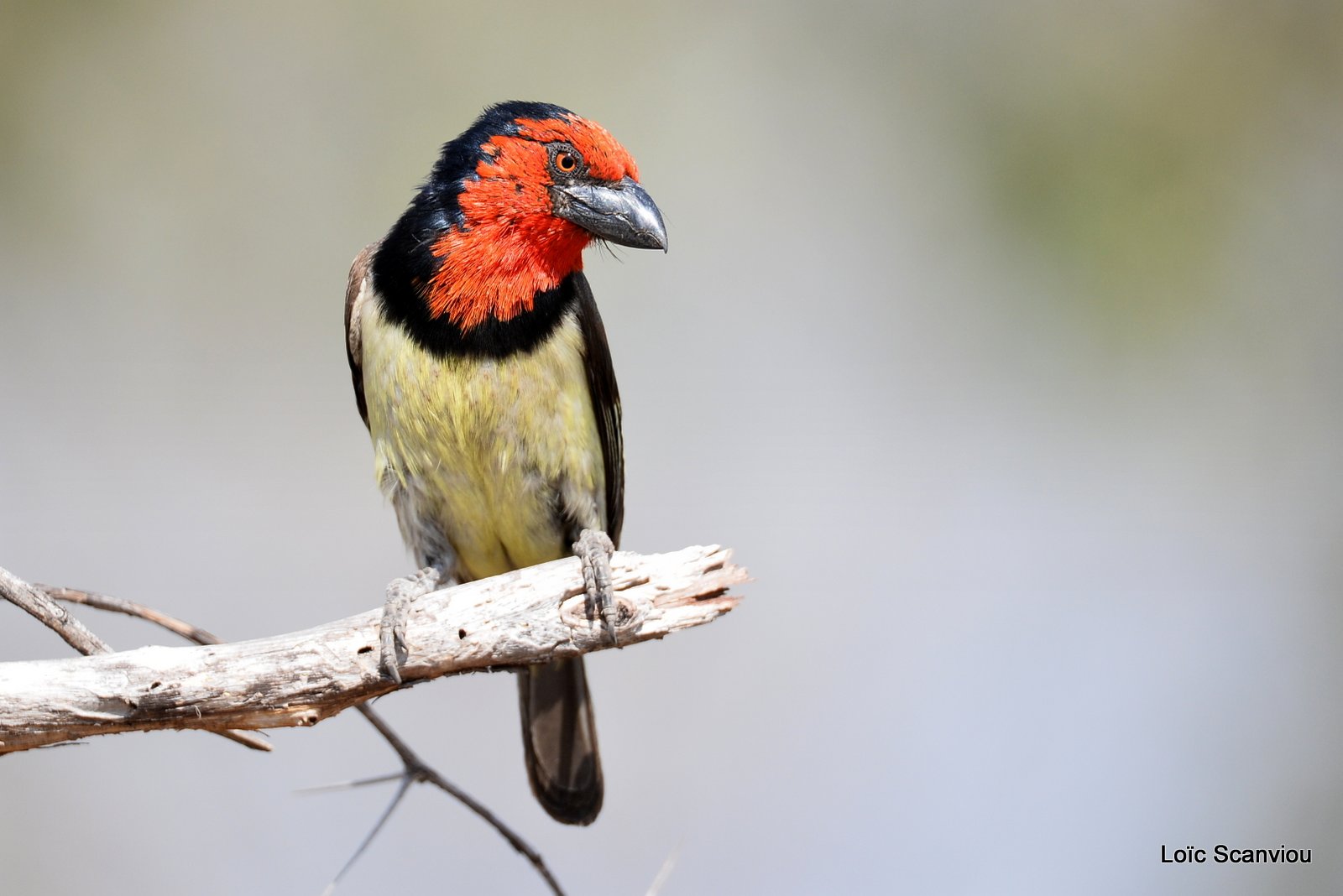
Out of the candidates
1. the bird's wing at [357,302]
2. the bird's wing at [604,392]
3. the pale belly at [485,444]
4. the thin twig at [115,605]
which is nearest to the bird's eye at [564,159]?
the bird's wing at [604,392]

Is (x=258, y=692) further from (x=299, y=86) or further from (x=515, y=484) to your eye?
(x=299, y=86)

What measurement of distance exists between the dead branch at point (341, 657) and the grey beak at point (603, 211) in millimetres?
989

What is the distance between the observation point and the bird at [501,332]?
2959mm

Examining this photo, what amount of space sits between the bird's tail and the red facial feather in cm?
129

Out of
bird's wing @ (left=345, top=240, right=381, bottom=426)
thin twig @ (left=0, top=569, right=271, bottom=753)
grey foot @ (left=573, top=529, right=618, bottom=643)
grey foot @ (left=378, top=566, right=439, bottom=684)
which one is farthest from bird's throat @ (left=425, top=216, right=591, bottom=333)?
thin twig @ (left=0, top=569, right=271, bottom=753)

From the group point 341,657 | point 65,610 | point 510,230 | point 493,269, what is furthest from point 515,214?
point 65,610

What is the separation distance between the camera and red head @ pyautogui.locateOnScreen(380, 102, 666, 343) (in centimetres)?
298

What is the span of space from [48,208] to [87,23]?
98cm

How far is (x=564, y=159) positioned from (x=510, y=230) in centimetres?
25

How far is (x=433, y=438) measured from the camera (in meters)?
3.00

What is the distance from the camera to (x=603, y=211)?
3043 mm

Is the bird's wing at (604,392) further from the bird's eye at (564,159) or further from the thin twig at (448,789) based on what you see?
the thin twig at (448,789)

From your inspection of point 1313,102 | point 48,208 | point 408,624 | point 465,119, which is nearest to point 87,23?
point 48,208

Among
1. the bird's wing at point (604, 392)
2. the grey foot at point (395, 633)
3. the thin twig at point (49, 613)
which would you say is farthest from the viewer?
the bird's wing at point (604, 392)
